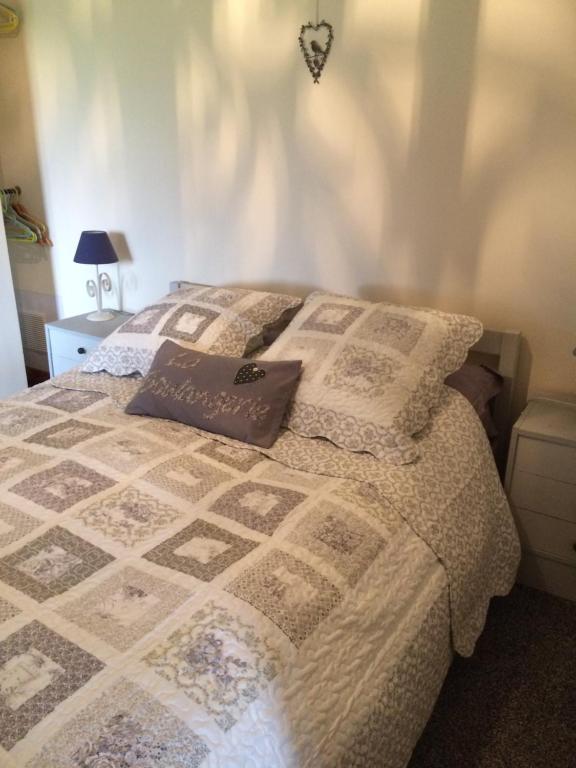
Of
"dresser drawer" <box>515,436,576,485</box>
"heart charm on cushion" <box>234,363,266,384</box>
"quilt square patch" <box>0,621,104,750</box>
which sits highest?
"heart charm on cushion" <box>234,363,266,384</box>

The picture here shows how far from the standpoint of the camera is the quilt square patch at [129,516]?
1395 millimetres

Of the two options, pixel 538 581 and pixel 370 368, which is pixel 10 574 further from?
pixel 538 581

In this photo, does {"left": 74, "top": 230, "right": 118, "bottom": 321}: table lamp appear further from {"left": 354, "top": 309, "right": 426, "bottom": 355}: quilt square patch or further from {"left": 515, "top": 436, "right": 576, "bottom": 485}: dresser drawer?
{"left": 515, "top": 436, "right": 576, "bottom": 485}: dresser drawer

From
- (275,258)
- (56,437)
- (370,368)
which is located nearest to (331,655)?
(370,368)

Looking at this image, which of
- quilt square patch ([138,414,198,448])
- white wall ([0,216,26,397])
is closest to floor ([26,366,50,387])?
white wall ([0,216,26,397])

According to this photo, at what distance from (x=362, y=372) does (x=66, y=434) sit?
89 cm

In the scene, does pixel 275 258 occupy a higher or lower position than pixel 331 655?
higher

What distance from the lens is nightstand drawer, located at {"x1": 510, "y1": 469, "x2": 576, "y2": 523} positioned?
1.97m

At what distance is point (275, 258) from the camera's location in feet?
8.74

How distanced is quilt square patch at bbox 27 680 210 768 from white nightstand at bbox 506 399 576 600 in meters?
1.41

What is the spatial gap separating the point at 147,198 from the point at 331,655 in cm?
239

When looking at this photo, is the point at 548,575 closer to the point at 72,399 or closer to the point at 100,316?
the point at 72,399

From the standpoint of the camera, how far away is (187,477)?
5.33 feet

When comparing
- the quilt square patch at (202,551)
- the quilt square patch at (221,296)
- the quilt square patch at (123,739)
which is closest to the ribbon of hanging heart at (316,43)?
the quilt square patch at (221,296)
